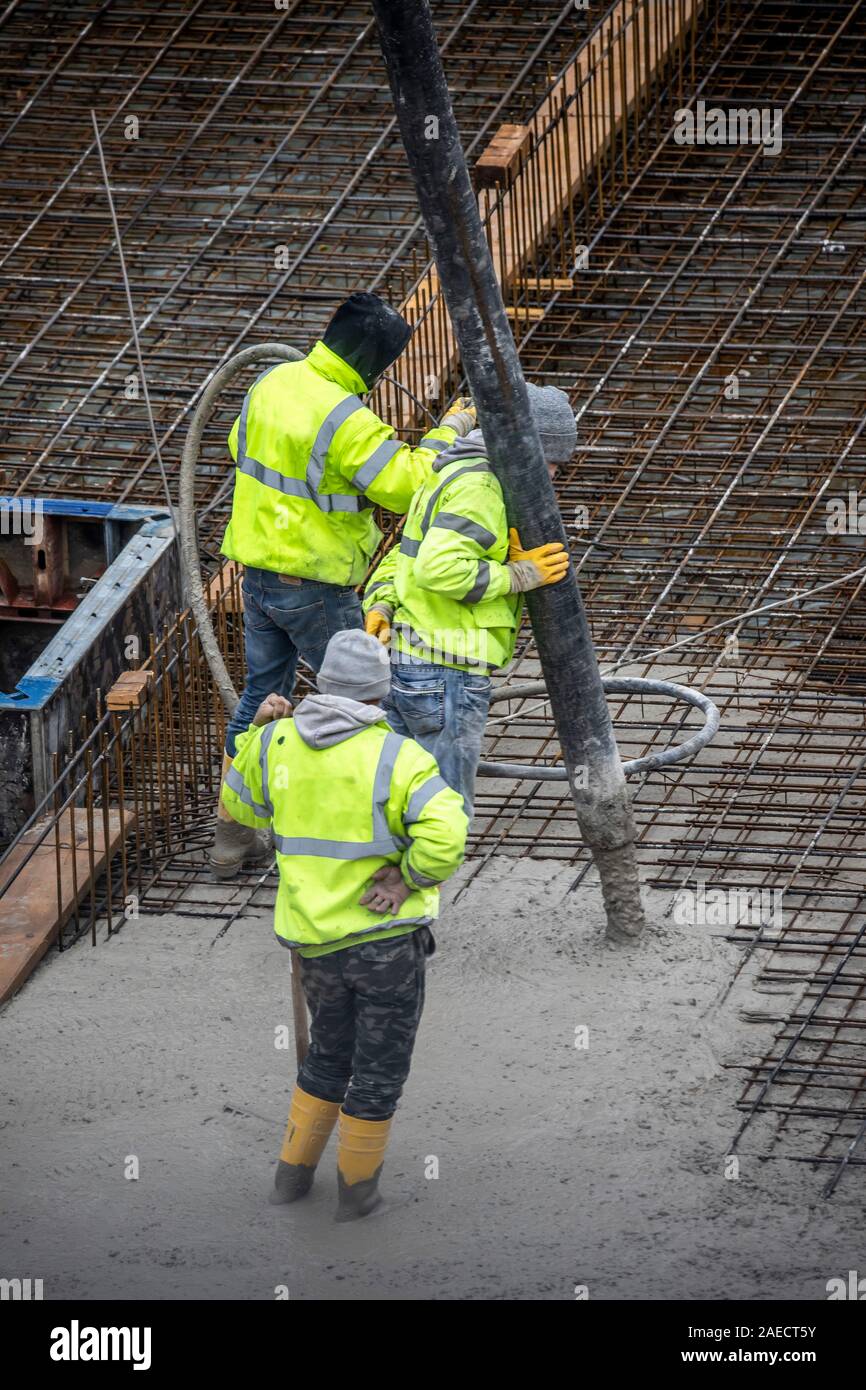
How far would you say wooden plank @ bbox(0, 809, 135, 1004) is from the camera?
905 cm

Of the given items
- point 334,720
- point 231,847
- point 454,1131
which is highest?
point 231,847

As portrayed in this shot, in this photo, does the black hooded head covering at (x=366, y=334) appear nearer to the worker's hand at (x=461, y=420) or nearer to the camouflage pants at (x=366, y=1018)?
the worker's hand at (x=461, y=420)

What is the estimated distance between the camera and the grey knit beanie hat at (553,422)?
844cm

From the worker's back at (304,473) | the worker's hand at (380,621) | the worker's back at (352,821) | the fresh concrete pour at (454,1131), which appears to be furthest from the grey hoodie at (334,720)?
the worker's back at (304,473)

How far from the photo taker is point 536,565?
833 centimetres

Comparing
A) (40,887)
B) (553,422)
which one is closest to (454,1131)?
(40,887)

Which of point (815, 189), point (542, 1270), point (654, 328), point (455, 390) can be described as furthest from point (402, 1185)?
point (815, 189)

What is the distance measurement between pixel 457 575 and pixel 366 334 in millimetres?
1174

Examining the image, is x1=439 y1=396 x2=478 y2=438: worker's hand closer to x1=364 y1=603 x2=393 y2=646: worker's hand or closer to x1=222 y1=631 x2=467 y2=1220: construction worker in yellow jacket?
x1=364 y1=603 x2=393 y2=646: worker's hand

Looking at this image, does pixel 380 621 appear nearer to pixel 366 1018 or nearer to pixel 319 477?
pixel 319 477

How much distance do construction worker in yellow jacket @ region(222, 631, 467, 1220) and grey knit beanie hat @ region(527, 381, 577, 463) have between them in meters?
1.68

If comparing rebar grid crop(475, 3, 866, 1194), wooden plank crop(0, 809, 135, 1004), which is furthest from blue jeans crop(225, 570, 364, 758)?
rebar grid crop(475, 3, 866, 1194)

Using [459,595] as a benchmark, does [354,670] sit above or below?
below
